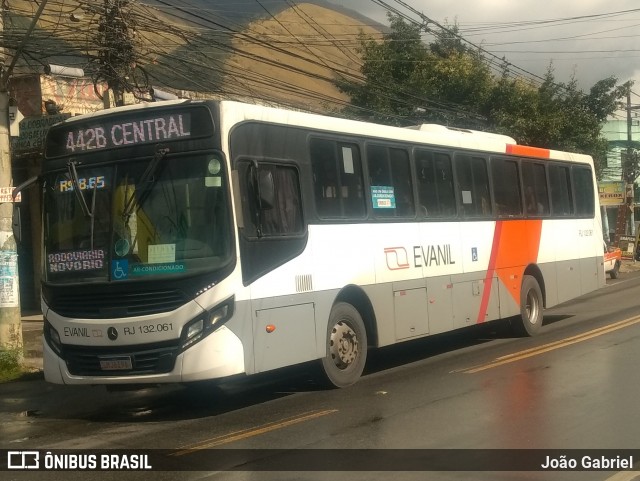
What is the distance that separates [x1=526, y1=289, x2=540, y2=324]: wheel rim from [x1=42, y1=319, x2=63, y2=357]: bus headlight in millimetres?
8865

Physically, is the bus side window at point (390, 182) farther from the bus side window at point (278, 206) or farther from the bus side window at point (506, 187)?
the bus side window at point (506, 187)

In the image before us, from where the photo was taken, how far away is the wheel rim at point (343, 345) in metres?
10.8

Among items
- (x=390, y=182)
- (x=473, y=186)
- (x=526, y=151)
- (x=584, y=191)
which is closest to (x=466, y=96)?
(x=584, y=191)

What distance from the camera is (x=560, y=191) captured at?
1723 centimetres

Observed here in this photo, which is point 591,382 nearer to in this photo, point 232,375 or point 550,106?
point 232,375

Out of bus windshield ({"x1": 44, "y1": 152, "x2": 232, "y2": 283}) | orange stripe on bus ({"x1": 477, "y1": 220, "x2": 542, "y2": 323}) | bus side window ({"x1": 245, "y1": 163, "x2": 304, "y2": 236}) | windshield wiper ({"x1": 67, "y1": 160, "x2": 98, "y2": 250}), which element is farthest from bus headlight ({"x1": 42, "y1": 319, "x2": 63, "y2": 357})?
orange stripe on bus ({"x1": 477, "y1": 220, "x2": 542, "y2": 323})

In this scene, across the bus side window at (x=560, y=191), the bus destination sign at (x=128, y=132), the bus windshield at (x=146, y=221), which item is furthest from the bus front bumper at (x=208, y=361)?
the bus side window at (x=560, y=191)

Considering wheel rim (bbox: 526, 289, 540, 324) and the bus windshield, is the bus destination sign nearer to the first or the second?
the bus windshield

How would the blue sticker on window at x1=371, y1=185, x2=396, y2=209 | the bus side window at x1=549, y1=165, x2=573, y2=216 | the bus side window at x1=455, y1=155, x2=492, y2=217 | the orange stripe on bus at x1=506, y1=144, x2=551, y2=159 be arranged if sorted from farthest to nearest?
the bus side window at x1=549, y1=165, x2=573, y2=216 < the orange stripe on bus at x1=506, y1=144, x2=551, y2=159 < the bus side window at x1=455, y1=155, x2=492, y2=217 < the blue sticker on window at x1=371, y1=185, x2=396, y2=209

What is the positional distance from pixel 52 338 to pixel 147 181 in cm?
211

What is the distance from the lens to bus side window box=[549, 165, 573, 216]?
1697 centimetres

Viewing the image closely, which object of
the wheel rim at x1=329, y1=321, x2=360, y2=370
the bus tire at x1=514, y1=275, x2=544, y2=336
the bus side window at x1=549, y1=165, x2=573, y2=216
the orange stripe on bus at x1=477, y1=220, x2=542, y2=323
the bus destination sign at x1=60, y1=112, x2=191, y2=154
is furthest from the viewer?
the bus side window at x1=549, y1=165, x2=573, y2=216

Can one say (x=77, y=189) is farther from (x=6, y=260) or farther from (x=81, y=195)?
(x=6, y=260)

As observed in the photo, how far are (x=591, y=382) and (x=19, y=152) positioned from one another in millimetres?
15322
